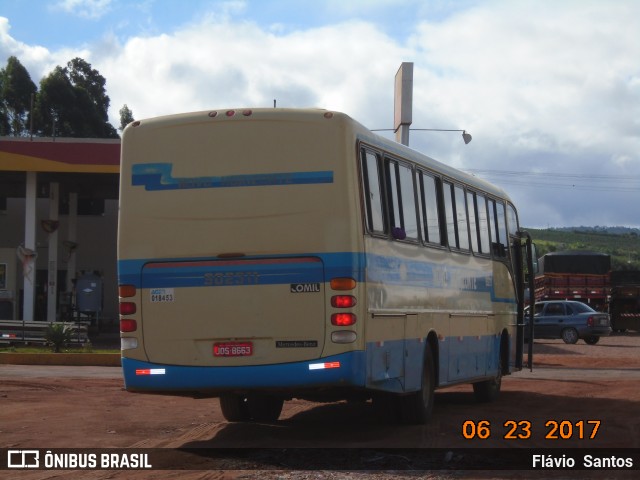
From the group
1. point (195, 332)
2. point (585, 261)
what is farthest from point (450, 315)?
point (585, 261)

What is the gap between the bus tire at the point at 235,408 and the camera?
43.4 ft

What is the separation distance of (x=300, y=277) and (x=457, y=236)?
4.81 meters

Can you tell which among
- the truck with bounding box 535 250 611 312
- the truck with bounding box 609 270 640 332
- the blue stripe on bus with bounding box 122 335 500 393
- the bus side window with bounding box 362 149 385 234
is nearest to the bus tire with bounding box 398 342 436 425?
the blue stripe on bus with bounding box 122 335 500 393

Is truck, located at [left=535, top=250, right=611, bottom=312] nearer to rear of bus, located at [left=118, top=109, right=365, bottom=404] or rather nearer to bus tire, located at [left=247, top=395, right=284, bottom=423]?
bus tire, located at [left=247, top=395, right=284, bottom=423]

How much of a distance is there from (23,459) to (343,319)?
11.3ft

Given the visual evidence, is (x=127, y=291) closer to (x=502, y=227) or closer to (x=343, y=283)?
(x=343, y=283)

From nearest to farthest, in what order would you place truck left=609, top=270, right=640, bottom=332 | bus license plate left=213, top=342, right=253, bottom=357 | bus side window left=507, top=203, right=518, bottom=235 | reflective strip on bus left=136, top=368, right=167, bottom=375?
bus license plate left=213, top=342, right=253, bottom=357
reflective strip on bus left=136, top=368, right=167, bottom=375
bus side window left=507, top=203, right=518, bottom=235
truck left=609, top=270, right=640, bottom=332

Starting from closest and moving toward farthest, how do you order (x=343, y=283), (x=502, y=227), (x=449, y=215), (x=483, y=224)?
(x=343, y=283) < (x=449, y=215) < (x=483, y=224) < (x=502, y=227)

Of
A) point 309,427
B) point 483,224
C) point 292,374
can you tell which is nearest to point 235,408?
point 309,427

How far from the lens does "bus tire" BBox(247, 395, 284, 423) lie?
13.5 meters

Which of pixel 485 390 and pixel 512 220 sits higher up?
pixel 512 220

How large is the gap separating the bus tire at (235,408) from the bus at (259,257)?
1.69 meters

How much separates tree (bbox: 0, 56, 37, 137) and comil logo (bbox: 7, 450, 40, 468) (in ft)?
238

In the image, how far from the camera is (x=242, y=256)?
1082cm
